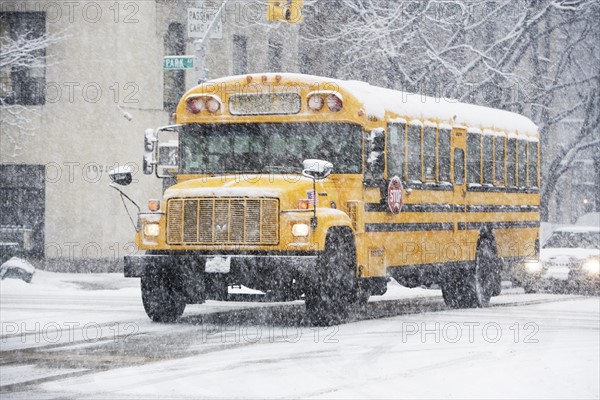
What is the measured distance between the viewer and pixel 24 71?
33062 millimetres

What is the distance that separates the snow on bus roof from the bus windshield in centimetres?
51

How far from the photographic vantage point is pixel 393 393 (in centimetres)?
1034

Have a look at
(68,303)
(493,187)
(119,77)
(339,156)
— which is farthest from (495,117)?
(119,77)

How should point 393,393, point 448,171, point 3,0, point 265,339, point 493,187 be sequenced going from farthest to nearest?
point 3,0, point 493,187, point 448,171, point 265,339, point 393,393

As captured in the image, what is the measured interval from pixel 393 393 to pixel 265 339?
14.4ft

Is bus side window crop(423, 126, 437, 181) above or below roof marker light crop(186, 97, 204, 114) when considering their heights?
below

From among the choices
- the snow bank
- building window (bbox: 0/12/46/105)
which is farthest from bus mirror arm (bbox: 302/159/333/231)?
building window (bbox: 0/12/46/105)

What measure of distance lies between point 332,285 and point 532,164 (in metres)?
7.51

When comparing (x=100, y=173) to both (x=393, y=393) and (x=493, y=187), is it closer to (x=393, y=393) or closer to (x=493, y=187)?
(x=493, y=187)

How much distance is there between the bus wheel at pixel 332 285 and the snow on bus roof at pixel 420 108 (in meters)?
1.90

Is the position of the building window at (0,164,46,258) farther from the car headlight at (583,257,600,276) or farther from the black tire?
the black tire

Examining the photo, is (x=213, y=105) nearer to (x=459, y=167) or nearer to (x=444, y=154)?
(x=444, y=154)

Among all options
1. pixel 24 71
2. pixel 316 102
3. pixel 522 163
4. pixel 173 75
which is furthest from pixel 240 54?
pixel 316 102

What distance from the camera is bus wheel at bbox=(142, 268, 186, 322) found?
54.1 ft
